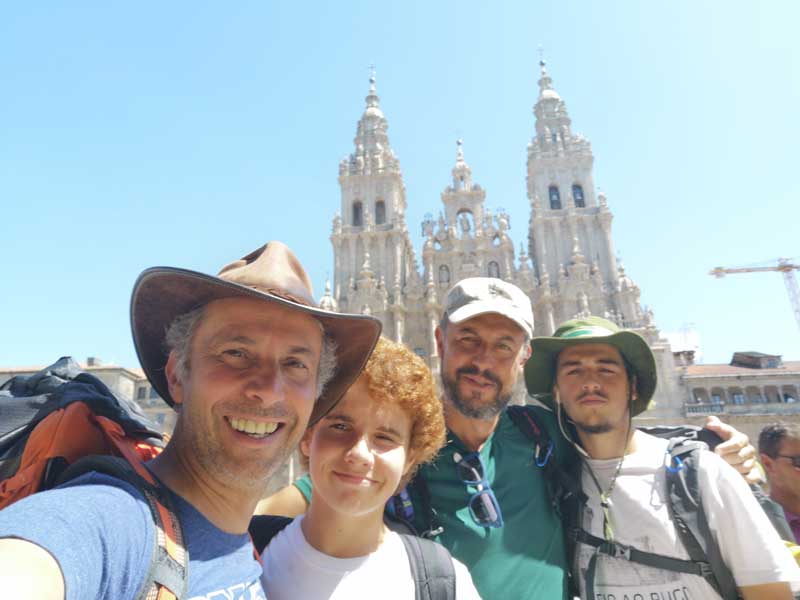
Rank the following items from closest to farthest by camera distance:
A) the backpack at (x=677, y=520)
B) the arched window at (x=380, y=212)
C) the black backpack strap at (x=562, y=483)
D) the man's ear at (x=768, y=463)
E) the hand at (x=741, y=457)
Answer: the backpack at (x=677, y=520), the black backpack strap at (x=562, y=483), the hand at (x=741, y=457), the man's ear at (x=768, y=463), the arched window at (x=380, y=212)

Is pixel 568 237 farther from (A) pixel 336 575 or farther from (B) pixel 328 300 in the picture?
(A) pixel 336 575

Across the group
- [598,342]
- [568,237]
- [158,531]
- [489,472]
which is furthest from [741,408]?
[158,531]

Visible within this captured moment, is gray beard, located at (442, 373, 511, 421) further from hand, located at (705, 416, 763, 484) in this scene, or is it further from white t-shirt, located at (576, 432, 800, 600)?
hand, located at (705, 416, 763, 484)

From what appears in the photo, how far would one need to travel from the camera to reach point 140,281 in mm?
2340

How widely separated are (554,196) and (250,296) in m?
43.2

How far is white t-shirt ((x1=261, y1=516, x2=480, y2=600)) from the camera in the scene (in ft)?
7.62

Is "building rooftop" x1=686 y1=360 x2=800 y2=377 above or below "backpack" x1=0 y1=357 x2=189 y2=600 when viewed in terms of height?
above

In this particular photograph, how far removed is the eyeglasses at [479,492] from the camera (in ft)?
10.1

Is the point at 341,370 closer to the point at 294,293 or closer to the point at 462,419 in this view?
the point at 294,293

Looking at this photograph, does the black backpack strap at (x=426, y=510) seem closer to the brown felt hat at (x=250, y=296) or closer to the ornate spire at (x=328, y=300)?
the brown felt hat at (x=250, y=296)

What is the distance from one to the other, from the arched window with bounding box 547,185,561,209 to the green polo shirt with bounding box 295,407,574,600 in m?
40.9

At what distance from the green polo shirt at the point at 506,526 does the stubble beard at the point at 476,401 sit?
0.77 ft

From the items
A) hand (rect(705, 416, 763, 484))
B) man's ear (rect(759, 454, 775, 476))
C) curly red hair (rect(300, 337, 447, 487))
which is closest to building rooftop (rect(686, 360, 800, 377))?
man's ear (rect(759, 454, 775, 476))

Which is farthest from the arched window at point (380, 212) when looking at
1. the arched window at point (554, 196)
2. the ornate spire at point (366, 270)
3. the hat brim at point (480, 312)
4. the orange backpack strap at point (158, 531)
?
the orange backpack strap at point (158, 531)
